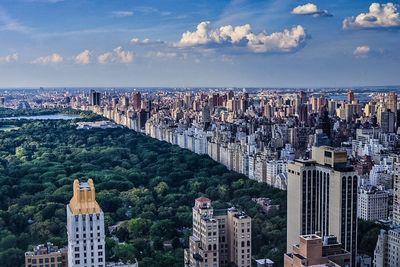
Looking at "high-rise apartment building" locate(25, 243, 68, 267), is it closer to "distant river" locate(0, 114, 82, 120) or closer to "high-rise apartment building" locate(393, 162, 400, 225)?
"high-rise apartment building" locate(393, 162, 400, 225)

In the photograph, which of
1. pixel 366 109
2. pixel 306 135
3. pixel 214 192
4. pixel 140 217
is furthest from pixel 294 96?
pixel 140 217

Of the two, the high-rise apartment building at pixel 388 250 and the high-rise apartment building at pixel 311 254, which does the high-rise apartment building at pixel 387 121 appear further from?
the high-rise apartment building at pixel 311 254

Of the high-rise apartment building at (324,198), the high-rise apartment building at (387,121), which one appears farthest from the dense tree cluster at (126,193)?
the high-rise apartment building at (387,121)

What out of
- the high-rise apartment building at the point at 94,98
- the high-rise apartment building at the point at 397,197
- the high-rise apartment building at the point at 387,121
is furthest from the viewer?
the high-rise apartment building at the point at 94,98

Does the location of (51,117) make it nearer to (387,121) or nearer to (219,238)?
(387,121)

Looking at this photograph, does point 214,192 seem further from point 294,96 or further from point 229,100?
point 229,100

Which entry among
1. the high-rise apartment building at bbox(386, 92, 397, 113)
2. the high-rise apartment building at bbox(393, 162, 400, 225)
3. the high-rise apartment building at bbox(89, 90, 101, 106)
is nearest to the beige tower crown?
the high-rise apartment building at bbox(393, 162, 400, 225)
